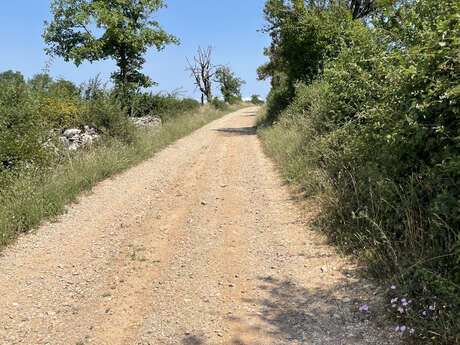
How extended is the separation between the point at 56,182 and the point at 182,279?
14.7 feet

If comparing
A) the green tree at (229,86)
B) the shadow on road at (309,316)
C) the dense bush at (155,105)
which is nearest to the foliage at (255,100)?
the green tree at (229,86)

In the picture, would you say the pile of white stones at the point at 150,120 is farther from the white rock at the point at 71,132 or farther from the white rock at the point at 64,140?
the white rock at the point at 64,140

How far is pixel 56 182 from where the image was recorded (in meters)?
7.27

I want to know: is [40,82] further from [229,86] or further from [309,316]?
[229,86]

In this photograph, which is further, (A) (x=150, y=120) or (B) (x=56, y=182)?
(A) (x=150, y=120)

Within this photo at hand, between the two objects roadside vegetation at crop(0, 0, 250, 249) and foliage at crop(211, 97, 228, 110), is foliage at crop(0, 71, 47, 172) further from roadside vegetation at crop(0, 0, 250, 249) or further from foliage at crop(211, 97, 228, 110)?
foliage at crop(211, 97, 228, 110)

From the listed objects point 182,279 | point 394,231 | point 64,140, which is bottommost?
point 182,279

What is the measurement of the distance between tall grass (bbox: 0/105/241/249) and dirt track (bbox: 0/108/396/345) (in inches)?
11.7

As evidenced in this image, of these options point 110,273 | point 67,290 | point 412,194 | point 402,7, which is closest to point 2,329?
point 67,290

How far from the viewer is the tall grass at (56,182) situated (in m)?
5.74

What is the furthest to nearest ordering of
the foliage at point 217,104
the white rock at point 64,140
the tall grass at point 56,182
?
the foliage at point 217,104, the white rock at point 64,140, the tall grass at point 56,182

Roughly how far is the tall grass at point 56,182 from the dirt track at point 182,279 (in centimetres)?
30

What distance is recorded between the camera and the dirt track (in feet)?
10.6

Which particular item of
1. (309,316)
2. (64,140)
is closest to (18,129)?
(64,140)
